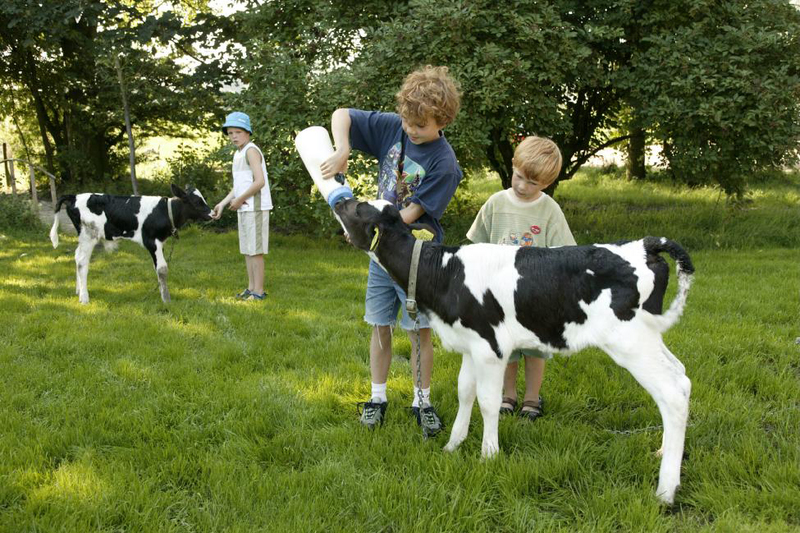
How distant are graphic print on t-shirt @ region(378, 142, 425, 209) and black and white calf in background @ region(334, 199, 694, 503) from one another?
34 centimetres

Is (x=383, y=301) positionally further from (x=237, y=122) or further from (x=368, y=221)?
(x=237, y=122)

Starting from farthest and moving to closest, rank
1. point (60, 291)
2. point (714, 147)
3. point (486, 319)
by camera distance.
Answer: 1. point (714, 147)
2. point (60, 291)
3. point (486, 319)

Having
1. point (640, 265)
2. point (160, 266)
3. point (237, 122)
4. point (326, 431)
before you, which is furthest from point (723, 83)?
point (160, 266)

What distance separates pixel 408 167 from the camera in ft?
11.2

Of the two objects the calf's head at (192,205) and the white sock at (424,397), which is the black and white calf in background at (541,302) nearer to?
the white sock at (424,397)

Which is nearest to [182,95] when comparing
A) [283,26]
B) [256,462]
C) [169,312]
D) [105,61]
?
[105,61]

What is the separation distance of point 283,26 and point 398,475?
1033cm

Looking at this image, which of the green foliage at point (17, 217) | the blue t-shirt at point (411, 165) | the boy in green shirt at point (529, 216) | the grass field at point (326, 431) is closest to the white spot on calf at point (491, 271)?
the blue t-shirt at point (411, 165)

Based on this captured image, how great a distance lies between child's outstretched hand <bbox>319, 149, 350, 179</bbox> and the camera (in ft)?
10.4

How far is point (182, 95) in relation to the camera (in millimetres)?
14430

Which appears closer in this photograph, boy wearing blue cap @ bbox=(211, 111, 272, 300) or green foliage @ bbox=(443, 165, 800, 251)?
boy wearing blue cap @ bbox=(211, 111, 272, 300)

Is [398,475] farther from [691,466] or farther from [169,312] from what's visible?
[169,312]

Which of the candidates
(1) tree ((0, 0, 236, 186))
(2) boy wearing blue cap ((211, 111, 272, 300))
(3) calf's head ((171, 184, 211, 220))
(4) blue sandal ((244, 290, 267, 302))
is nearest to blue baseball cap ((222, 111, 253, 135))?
(2) boy wearing blue cap ((211, 111, 272, 300))

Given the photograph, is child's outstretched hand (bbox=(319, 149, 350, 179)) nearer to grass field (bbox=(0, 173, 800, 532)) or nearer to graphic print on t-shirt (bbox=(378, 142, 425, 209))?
graphic print on t-shirt (bbox=(378, 142, 425, 209))
